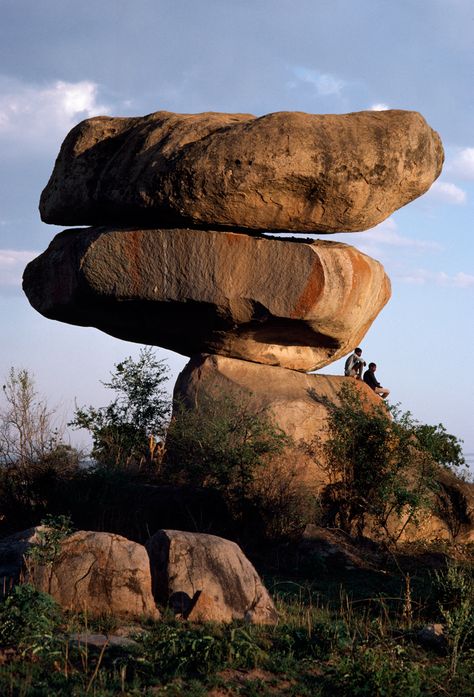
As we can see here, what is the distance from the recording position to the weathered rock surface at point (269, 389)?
14133 mm

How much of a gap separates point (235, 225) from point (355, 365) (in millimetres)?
4338

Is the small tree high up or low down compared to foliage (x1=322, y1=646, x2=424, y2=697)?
up

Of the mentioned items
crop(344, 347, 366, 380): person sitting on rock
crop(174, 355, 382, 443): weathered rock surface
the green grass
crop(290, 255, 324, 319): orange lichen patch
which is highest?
crop(290, 255, 324, 319): orange lichen patch

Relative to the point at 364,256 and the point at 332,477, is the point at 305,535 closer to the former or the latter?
the point at 332,477

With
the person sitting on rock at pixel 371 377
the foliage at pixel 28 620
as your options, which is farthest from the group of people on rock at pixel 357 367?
the foliage at pixel 28 620

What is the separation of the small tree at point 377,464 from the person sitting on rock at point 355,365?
91.6 inches

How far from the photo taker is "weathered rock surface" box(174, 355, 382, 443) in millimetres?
14133

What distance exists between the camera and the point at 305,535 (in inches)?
469

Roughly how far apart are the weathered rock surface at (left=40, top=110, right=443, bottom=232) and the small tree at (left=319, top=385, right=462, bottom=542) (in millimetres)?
3008

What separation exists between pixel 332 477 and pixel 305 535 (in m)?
2.17

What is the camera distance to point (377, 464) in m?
13.8

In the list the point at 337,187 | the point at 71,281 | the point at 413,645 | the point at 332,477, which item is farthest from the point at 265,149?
the point at 413,645

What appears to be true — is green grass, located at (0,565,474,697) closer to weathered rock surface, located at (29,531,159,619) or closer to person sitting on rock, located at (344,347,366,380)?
weathered rock surface, located at (29,531,159,619)

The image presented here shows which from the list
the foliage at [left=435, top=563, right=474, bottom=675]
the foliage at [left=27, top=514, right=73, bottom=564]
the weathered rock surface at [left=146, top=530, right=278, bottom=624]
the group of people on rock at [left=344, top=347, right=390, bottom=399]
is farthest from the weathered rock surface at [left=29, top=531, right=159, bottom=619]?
the group of people on rock at [left=344, top=347, right=390, bottom=399]
